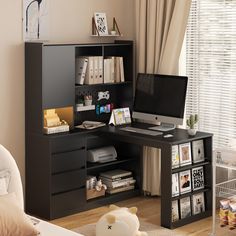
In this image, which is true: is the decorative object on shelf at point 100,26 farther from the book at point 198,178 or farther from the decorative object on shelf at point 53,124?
the book at point 198,178

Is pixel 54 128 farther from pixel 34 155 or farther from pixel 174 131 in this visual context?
pixel 174 131

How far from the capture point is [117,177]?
5766 mm

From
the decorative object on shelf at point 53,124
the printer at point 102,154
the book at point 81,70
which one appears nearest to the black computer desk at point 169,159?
the printer at point 102,154

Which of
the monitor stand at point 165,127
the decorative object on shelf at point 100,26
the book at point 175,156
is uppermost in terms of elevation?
the decorative object on shelf at point 100,26

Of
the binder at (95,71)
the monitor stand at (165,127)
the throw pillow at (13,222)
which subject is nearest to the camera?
the throw pillow at (13,222)

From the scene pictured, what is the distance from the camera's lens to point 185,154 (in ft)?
16.8

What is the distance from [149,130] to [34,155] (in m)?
1.06

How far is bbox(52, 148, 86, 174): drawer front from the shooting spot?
5.14 m

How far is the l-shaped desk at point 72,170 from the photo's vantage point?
4.98 metres

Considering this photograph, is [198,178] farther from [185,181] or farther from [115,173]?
[115,173]

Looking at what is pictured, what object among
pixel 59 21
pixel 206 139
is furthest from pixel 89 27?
pixel 206 139

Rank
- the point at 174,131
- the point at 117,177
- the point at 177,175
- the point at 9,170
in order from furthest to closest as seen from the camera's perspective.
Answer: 1. the point at 117,177
2. the point at 174,131
3. the point at 177,175
4. the point at 9,170

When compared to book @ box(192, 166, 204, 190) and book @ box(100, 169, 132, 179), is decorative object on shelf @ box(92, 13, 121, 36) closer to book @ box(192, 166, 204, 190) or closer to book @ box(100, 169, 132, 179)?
book @ box(100, 169, 132, 179)

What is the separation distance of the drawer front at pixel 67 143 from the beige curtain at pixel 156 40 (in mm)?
826
